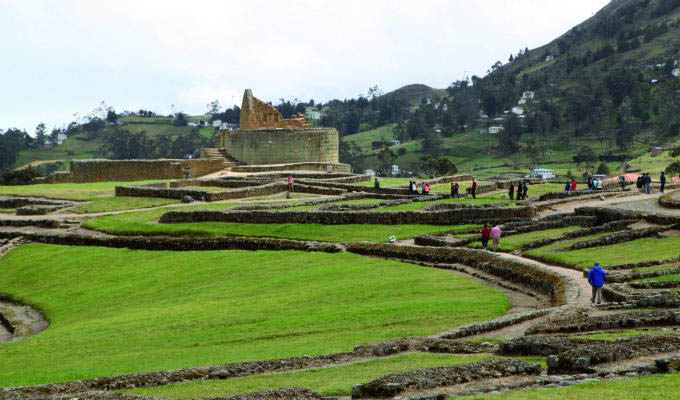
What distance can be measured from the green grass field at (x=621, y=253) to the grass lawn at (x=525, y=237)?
1.32 m

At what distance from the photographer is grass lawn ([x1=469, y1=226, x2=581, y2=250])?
95.7 ft

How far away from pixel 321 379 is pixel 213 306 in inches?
404

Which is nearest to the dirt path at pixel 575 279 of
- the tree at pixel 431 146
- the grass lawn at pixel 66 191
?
the grass lawn at pixel 66 191

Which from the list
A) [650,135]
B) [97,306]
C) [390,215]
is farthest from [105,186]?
[650,135]

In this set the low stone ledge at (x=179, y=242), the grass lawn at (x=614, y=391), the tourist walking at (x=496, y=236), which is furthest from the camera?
the low stone ledge at (x=179, y=242)

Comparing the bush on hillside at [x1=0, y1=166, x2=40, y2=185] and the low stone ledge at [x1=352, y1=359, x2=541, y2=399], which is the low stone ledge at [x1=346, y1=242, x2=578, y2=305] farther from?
the bush on hillside at [x1=0, y1=166, x2=40, y2=185]

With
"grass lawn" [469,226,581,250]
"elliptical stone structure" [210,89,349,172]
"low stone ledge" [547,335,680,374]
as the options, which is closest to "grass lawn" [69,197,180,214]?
"elliptical stone structure" [210,89,349,172]

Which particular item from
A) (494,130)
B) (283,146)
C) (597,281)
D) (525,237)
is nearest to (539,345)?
(597,281)

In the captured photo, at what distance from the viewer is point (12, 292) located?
31.0 m

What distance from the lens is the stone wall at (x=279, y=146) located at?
70438 millimetres

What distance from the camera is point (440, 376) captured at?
12.2 metres

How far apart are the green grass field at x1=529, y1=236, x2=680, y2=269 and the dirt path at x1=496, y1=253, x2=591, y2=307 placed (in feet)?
1.42

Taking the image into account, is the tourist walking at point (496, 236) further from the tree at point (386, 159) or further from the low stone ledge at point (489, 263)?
the tree at point (386, 159)

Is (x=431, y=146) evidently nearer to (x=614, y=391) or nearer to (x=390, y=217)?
(x=390, y=217)
